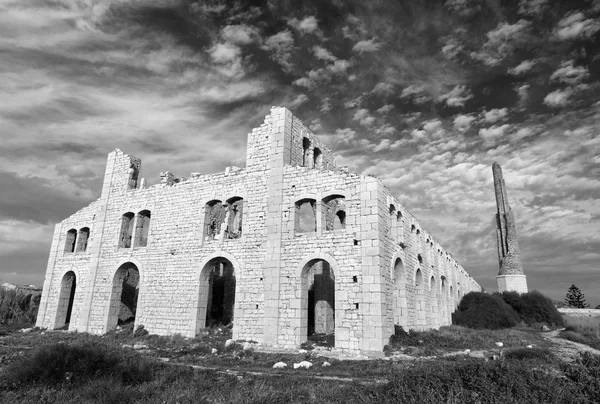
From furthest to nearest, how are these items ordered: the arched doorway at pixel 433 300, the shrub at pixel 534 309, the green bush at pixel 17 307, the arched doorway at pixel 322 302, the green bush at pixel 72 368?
the shrub at pixel 534 309
the green bush at pixel 17 307
the arched doorway at pixel 433 300
the arched doorway at pixel 322 302
the green bush at pixel 72 368

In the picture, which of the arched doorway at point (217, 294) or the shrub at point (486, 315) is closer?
the arched doorway at point (217, 294)

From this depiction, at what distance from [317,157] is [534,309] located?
21787mm

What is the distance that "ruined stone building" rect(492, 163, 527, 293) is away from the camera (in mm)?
35812

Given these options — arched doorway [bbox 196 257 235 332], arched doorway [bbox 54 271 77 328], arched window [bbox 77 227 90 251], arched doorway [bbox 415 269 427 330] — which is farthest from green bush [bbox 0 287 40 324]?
arched doorway [bbox 415 269 427 330]

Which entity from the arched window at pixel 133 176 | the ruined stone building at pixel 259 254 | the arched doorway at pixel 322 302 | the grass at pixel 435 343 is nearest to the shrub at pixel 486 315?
the ruined stone building at pixel 259 254

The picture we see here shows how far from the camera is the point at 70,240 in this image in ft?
72.5

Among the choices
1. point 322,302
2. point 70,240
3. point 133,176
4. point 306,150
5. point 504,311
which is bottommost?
point 504,311

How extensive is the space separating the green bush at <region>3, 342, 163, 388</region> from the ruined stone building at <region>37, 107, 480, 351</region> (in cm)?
642

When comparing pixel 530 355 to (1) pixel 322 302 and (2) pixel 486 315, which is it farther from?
(2) pixel 486 315

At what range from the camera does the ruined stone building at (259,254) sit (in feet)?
43.7

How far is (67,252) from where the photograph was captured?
21.6m

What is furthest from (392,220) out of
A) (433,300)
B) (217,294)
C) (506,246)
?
(506,246)

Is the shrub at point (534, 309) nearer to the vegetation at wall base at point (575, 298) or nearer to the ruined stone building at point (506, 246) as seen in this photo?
the ruined stone building at point (506, 246)

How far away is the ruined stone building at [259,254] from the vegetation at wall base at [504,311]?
3224 mm
